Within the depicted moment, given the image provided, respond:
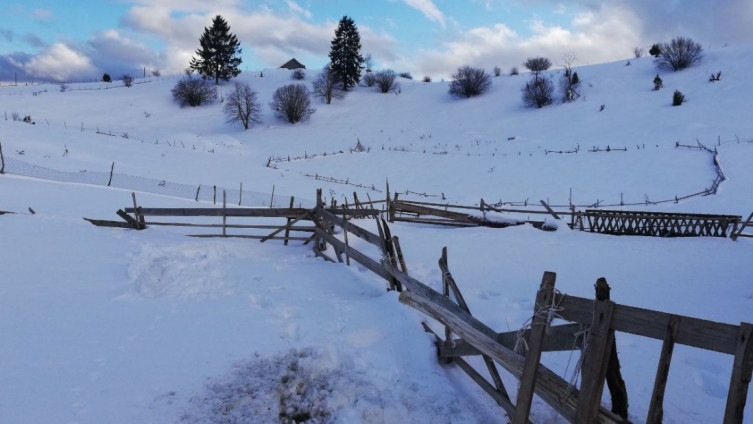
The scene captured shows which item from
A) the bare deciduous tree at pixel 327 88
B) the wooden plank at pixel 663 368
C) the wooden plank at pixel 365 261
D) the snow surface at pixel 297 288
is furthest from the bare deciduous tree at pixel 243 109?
the wooden plank at pixel 663 368

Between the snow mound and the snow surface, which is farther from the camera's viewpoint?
the snow mound

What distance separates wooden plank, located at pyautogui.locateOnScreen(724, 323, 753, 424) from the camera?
237cm

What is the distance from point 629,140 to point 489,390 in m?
31.0

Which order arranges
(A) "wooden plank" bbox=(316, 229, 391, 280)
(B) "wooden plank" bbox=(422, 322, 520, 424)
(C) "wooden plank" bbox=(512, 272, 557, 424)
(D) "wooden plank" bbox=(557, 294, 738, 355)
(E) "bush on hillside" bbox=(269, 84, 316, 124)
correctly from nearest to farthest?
(D) "wooden plank" bbox=(557, 294, 738, 355) → (C) "wooden plank" bbox=(512, 272, 557, 424) → (B) "wooden plank" bbox=(422, 322, 520, 424) → (A) "wooden plank" bbox=(316, 229, 391, 280) → (E) "bush on hillside" bbox=(269, 84, 316, 124)

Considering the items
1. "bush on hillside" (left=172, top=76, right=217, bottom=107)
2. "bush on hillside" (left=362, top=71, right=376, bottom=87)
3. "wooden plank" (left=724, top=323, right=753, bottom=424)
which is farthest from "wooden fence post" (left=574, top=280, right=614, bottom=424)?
"bush on hillside" (left=362, top=71, right=376, bottom=87)

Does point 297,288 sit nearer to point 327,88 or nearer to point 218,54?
point 327,88

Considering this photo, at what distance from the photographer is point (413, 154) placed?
1351 inches

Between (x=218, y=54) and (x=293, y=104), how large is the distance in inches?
787

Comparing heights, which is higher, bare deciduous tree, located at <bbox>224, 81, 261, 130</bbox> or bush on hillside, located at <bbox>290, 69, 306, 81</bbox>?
bush on hillside, located at <bbox>290, 69, 306, 81</bbox>

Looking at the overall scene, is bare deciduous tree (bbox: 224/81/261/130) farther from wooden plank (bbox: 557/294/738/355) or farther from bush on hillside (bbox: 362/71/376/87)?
wooden plank (bbox: 557/294/738/355)

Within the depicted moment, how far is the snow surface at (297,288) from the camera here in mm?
4582

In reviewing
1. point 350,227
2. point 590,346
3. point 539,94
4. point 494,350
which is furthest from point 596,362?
point 539,94

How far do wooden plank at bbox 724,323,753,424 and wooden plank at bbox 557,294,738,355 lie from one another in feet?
0.12

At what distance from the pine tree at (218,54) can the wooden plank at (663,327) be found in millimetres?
59874
